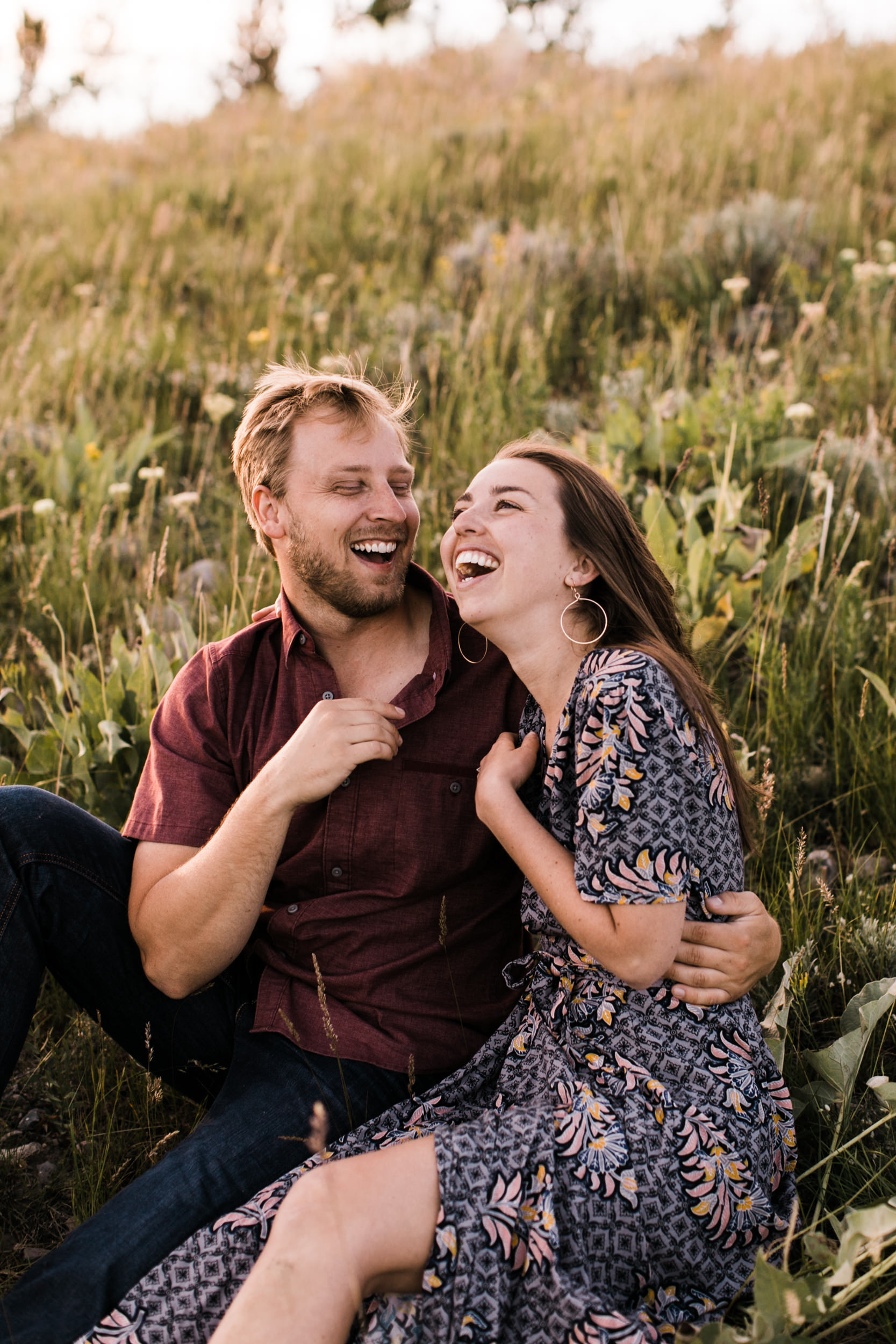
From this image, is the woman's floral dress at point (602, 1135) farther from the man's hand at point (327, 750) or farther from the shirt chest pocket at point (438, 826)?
the man's hand at point (327, 750)

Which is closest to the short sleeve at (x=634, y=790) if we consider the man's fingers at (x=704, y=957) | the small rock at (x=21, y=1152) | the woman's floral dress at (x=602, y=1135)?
the woman's floral dress at (x=602, y=1135)

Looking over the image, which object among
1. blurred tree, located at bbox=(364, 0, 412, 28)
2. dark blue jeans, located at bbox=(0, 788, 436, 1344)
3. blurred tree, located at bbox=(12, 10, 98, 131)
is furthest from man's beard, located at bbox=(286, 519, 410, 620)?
blurred tree, located at bbox=(364, 0, 412, 28)

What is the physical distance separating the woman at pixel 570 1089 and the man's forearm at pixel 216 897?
0.42 meters

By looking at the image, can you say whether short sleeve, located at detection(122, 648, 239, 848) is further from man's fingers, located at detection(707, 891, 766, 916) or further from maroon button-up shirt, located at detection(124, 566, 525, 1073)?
man's fingers, located at detection(707, 891, 766, 916)

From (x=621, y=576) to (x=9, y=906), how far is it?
4.43 ft

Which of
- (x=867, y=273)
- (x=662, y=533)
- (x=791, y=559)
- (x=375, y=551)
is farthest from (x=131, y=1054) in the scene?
(x=867, y=273)

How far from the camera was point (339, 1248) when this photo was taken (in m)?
1.47

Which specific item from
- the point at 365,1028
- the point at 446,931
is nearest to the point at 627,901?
the point at 446,931

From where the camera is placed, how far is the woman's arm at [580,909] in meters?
1.73

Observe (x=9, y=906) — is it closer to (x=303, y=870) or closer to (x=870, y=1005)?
(x=303, y=870)

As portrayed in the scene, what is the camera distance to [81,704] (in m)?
2.90

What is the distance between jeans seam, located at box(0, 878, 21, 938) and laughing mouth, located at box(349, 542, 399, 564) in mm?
974

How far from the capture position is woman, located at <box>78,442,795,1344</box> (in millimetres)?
1504

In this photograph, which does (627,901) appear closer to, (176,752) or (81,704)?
(176,752)
